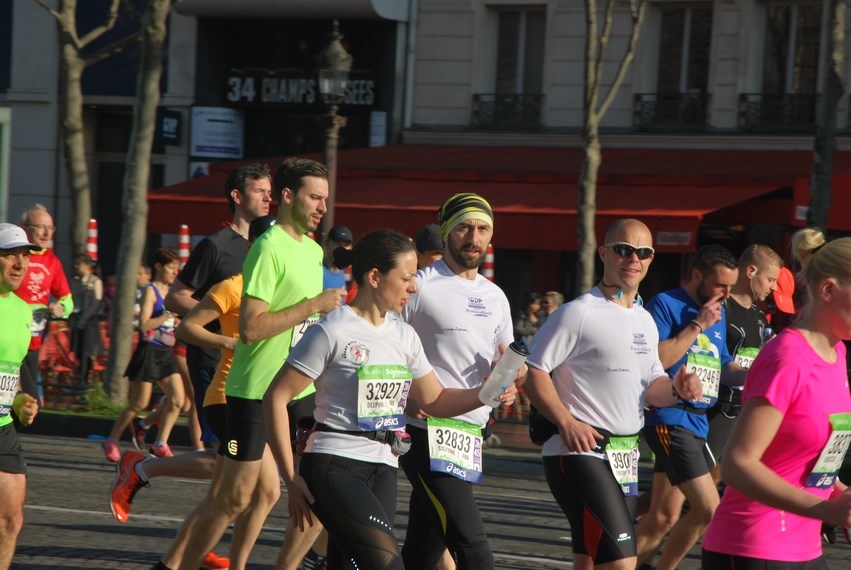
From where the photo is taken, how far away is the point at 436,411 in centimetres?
531

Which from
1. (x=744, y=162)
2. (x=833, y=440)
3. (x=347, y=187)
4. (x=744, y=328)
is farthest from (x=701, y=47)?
(x=833, y=440)

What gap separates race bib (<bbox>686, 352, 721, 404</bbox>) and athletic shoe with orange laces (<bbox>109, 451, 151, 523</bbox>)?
2796 millimetres

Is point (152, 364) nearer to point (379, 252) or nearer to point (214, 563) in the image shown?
point (214, 563)

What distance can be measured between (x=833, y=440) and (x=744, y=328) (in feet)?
13.3

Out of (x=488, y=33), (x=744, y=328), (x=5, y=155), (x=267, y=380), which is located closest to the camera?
(x=267, y=380)

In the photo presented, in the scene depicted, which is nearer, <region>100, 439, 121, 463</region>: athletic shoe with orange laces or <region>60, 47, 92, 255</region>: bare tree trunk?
<region>100, 439, 121, 463</region>: athletic shoe with orange laces

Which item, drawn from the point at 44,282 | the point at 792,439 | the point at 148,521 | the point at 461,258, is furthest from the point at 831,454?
the point at 44,282

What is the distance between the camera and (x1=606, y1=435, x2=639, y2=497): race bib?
A: 541 cm

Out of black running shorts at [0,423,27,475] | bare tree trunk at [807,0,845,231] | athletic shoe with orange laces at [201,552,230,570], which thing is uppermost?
bare tree trunk at [807,0,845,231]

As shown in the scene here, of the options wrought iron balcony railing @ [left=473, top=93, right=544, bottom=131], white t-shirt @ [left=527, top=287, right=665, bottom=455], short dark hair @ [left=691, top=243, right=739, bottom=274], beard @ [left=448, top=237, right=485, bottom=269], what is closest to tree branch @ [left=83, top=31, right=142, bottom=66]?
wrought iron balcony railing @ [left=473, top=93, right=544, bottom=131]

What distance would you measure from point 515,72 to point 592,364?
16.7m

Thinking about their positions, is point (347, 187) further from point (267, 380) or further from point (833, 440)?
point (833, 440)

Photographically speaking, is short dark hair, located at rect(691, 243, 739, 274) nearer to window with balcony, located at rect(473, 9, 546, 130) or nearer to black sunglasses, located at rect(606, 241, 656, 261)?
black sunglasses, located at rect(606, 241, 656, 261)

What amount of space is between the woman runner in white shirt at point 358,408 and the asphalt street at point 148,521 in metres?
2.50
